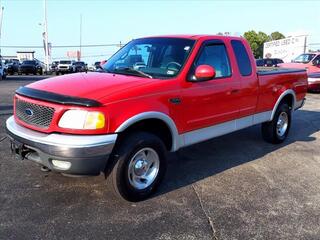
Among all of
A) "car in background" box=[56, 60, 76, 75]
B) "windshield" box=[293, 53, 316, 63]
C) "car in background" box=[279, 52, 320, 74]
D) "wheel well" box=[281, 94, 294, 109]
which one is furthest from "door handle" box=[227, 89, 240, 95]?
"car in background" box=[56, 60, 76, 75]

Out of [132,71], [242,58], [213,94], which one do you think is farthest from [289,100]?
[132,71]

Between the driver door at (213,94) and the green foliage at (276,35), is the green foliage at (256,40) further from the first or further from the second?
the driver door at (213,94)

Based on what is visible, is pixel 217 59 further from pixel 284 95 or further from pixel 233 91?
pixel 284 95

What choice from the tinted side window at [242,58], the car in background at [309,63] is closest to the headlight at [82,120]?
the tinted side window at [242,58]

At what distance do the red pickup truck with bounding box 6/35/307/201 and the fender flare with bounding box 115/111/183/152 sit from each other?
11 mm

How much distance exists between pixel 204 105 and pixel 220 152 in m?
1.75

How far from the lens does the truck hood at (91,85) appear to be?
4.18 m

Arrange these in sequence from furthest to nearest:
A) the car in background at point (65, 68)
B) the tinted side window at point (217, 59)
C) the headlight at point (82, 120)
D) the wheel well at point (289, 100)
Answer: the car in background at point (65, 68) → the wheel well at point (289, 100) → the tinted side window at point (217, 59) → the headlight at point (82, 120)

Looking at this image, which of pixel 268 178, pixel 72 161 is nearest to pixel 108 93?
pixel 72 161

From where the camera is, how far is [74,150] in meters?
3.89

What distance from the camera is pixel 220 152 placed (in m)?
6.71

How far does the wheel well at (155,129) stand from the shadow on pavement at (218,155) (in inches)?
24.2

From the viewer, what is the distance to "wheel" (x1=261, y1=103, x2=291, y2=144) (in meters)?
7.19

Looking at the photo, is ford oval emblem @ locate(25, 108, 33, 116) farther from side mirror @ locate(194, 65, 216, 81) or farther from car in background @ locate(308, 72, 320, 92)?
car in background @ locate(308, 72, 320, 92)
